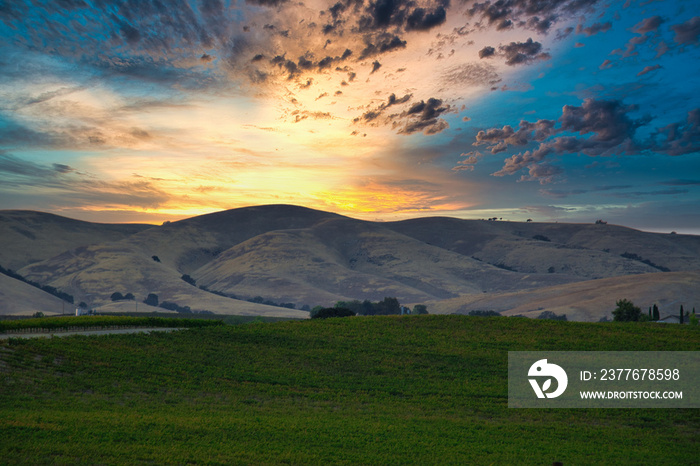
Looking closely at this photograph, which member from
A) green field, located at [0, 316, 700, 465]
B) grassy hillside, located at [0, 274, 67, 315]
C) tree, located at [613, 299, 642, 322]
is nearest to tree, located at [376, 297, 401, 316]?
tree, located at [613, 299, 642, 322]

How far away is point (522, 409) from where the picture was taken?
2947 centimetres

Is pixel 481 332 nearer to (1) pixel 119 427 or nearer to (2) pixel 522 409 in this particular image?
(2) pixel 522 409

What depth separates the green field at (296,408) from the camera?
61.2 feet

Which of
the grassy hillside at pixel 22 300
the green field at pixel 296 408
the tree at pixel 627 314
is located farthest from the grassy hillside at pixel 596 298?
the grassy hillside at pixel 22 300

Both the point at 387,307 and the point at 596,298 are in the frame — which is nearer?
the point at 596,298

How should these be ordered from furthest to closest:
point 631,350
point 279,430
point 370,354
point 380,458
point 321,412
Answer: point 631,350
point 370,354
point 321,412
point 279,430
point 380,458

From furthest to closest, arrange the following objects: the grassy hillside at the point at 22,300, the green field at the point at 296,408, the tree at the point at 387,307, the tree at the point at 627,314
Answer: the grassy hillside at the point at 22,300
the tree at the point at 387,307
the tree at the point at 627,314
the green field at the point at 296,408

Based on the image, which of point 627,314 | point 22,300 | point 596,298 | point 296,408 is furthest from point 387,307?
point 296,408

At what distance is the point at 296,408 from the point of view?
27734mm

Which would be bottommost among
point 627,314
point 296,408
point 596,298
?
point 296,408

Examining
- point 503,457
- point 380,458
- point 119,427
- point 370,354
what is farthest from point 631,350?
point 119,427

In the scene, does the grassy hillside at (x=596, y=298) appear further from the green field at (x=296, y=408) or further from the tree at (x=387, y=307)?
the green field at (x=296, y=408)

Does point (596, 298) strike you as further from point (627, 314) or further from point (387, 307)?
point (627, 314)

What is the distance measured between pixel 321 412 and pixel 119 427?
34.7ft
